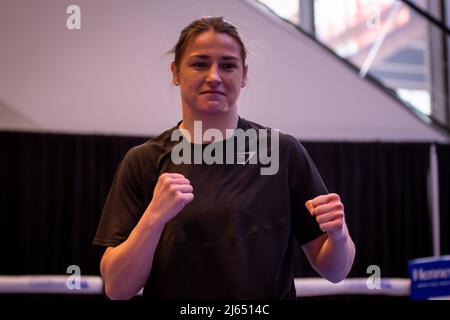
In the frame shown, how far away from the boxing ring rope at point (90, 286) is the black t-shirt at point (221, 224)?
5.39 feet

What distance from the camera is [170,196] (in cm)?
75

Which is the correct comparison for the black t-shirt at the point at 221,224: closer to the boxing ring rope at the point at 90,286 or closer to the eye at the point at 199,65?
the eye at the point at 199,65

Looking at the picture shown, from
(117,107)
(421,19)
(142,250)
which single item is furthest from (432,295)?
(421,19)

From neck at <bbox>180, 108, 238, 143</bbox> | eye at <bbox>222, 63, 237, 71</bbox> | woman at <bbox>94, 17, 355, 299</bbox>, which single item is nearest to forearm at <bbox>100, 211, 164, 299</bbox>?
woman at <bbox>94, 17, 355, 299</bbox>

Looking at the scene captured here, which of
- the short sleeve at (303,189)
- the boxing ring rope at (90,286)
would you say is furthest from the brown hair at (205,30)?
the boxing ring rope at (90,286)

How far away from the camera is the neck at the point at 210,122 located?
34.5 inches

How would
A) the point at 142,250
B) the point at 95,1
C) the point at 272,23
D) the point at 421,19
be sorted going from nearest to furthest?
the point at 142,250, the point at 95,1, the point at 272,23, the point at 421,19

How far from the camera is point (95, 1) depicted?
1709mm

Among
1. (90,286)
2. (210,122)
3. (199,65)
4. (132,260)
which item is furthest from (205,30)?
(90,286)

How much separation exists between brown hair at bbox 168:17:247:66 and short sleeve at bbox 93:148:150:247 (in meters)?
0.24

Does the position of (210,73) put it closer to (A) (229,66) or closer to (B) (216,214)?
(A) (229,66)

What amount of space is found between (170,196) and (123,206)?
0.55 ft
